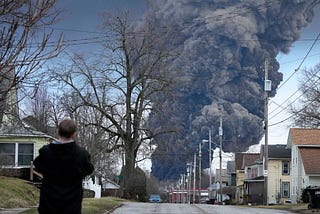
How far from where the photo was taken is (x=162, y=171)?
10494 centimetres

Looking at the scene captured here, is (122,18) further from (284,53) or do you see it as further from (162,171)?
(162,171)

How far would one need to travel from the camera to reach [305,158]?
56.5 meters

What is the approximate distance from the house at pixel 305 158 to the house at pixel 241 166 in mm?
30557

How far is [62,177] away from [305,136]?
52898 millimetres

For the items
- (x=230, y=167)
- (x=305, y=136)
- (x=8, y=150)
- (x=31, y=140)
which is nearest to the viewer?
(x=31, y=140)

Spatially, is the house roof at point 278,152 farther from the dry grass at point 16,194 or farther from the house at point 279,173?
the dry grass at point 16,194

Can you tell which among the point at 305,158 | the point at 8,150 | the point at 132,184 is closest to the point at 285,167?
the point at 305,158

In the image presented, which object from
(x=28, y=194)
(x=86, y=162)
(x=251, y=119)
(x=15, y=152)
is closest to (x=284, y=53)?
(x=251, y=119)

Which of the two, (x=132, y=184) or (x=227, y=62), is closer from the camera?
(x=132, y=184)

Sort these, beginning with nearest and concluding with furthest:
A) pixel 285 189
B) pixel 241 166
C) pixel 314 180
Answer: pixel 314 180 < pixel 285 189 < pixel 241 166

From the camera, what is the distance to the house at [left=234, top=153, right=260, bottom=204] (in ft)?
301

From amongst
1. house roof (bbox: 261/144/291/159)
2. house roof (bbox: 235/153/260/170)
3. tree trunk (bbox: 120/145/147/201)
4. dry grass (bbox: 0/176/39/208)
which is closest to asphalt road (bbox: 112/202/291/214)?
dry grass (bbox: 0/176/39/208)

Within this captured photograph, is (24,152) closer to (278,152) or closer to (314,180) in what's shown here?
(314,180)

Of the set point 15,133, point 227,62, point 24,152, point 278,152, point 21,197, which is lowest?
point 21,197
